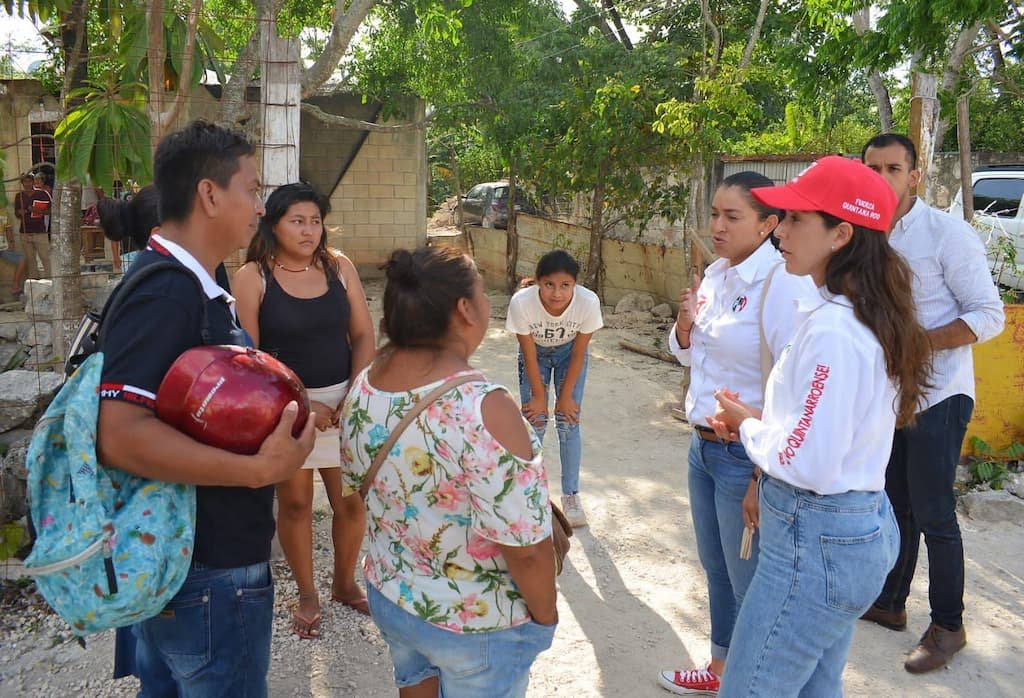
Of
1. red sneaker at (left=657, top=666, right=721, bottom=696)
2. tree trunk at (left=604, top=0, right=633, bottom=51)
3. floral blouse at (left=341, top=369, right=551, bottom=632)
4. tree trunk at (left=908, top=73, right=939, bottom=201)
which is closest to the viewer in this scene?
floral blouse at (left=341, top=369, right=551, bottom=632)

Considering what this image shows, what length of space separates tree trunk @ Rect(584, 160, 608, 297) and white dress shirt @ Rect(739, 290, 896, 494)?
9.39 meters

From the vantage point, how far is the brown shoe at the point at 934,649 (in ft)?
11.0

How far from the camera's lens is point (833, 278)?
6.52ft

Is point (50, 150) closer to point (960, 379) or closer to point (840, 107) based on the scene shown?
point (960, 379)

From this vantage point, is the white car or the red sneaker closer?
the red sneaker

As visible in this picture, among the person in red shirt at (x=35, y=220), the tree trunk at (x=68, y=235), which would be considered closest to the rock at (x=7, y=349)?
Result: the person in red shirt at (x=35, y=220)

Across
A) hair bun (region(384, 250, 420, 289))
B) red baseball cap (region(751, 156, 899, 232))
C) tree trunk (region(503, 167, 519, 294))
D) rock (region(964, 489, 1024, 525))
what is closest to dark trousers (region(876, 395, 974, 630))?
red baseball cap (region(751, 156, 899, 232))

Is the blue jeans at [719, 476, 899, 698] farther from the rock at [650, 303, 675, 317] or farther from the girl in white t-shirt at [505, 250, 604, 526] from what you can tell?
the rock at [650, 303, 675, 317]

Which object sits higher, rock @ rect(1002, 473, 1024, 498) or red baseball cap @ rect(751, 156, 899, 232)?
red baseball cap @ rect(751, 156, 899, 232)

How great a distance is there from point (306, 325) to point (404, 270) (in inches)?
61.1

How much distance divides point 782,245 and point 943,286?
5.14 ft

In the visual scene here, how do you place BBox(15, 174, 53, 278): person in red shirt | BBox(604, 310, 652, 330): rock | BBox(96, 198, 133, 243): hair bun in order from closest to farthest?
BBox(96, 198, 133, 243): hair bun < BBox(15, 174, 53, 278): person in red shirt < BBox(604, 310, 652, 330): rock

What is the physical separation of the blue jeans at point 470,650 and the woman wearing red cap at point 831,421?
53 centimetres

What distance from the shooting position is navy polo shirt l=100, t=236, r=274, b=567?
5.49 ft
